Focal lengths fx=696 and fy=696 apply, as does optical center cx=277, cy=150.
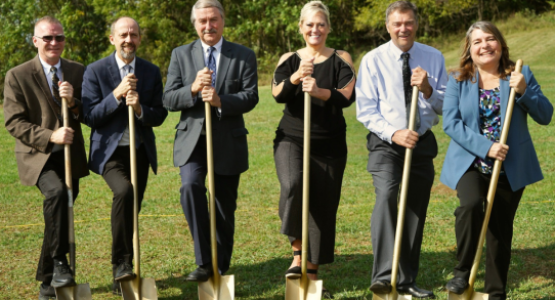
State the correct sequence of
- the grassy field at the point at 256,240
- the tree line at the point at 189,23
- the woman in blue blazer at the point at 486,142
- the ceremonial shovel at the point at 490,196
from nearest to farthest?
the ceremonial shovel at the point at 490,196
the woman in blue blazer at the point at 486,142
the grassy field at the point at 256,240
the tree line at the point at 189,23

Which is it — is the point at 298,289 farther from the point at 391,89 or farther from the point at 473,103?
the point at 473,103

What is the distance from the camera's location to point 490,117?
540cm

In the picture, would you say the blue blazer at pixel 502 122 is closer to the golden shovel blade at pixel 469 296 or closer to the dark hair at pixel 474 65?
the dark hair at pixel 474 65

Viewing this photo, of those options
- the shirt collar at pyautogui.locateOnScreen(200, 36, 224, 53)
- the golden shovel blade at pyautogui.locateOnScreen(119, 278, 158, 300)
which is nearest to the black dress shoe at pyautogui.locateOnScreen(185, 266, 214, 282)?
the golden shovel blade at pyautogui.locateOnScreen(119, 278, 158, 300)

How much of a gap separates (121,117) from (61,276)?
A: 1.37 m

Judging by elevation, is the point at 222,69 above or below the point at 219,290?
above

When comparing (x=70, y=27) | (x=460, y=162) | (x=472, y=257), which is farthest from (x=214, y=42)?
(x=70, y=27)

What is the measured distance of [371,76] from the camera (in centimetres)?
565

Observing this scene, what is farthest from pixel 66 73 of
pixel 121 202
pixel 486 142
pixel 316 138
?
pixel 486 142

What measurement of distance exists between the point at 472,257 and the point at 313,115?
1709 mm

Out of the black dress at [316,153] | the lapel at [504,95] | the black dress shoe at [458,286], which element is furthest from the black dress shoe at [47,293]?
the lapel at [504,95]

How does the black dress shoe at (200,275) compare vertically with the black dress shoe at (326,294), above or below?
above

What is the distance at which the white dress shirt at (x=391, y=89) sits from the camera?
5590 millimetres

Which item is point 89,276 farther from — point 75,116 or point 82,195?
point 82,195
